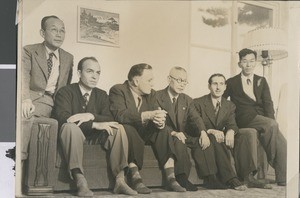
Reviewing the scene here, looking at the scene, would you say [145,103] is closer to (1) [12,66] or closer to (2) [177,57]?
(2) [177,57]

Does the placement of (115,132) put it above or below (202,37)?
below

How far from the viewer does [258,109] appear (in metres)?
2.66

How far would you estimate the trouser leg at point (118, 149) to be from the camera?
249 cm

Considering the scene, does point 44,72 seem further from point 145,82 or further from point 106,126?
point 145,82

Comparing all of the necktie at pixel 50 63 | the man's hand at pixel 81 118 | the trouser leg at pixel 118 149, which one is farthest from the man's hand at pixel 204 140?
the necktie at pixel 50 63

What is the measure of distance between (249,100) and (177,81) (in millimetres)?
488

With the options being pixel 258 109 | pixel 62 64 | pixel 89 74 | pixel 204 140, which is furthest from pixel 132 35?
pixel 258 109

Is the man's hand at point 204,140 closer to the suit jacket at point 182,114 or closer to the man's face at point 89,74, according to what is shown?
the suit jacket at point 182,114

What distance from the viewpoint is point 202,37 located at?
8.52 ft

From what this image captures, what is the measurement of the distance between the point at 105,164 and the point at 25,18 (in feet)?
3.23

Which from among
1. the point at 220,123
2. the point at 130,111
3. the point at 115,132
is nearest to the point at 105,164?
the point at 115,132

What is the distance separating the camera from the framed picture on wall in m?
2.50

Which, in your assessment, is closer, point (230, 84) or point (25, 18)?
point (25, 18)

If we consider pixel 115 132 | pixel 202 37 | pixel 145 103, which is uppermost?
pixel 202 37
